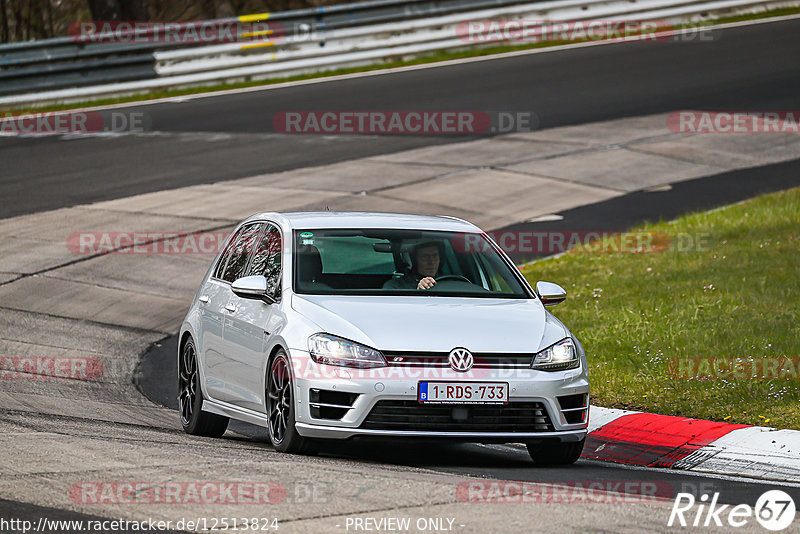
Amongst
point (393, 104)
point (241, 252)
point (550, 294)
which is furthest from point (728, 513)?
point (393, 104)

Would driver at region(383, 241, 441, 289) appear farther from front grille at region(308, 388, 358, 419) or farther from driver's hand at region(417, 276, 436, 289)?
front grille at region(308, 388, 358, 419)

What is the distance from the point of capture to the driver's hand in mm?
8984

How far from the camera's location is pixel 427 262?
920cm

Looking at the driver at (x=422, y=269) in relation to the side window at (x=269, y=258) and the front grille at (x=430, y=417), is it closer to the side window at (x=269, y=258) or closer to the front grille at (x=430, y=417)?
the side window at (x=269, y=258)

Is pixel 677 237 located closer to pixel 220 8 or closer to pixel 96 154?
pixel 96 154

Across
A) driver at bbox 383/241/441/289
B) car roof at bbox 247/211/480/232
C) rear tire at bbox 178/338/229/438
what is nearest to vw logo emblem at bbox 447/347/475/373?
driver at bbox 383/241/441/289

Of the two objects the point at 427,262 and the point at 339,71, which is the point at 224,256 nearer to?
the point at 427,262

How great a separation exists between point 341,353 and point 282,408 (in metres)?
0.62

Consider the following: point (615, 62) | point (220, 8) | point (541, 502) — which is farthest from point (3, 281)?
point (220, 8)

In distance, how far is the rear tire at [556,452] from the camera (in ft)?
27.7

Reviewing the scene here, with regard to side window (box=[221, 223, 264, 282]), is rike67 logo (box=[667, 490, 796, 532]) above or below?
below

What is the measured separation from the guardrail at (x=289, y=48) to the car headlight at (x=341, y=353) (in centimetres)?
1973

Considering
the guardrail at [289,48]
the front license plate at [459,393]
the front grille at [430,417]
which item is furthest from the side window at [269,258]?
the guardrail at [289,48]

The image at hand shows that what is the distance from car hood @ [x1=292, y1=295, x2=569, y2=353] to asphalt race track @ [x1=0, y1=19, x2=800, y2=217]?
11.4m
